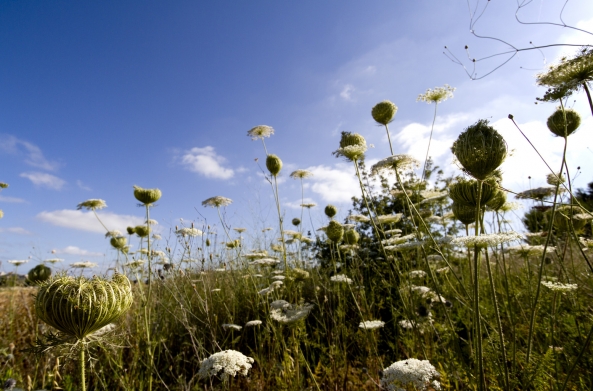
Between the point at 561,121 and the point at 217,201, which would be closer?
the point at 561,121

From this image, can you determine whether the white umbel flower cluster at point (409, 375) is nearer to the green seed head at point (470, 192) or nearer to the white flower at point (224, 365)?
the white flower at point (224, 365)

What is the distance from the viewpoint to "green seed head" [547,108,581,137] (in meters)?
2.50

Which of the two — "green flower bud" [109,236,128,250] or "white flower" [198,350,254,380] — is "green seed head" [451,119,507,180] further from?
"green flower bud" [109,236,128,250]

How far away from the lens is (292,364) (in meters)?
2.96

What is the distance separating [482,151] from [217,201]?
162 inches

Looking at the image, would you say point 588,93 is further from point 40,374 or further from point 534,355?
point 40,374

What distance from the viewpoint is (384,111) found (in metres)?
3.36

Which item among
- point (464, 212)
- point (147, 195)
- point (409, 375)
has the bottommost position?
point (409, 375)

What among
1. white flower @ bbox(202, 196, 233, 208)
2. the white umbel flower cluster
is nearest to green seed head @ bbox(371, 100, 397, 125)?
the white umbel flower cluster

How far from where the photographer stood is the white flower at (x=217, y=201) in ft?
16.8

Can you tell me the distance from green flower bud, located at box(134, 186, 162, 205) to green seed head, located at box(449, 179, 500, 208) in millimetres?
3164

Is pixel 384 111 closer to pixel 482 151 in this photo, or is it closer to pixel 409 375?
pixel 482 151

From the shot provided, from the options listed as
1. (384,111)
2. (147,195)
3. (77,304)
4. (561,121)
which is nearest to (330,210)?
(384,111)

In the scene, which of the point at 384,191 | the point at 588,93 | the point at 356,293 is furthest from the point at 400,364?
the point at 384,191
